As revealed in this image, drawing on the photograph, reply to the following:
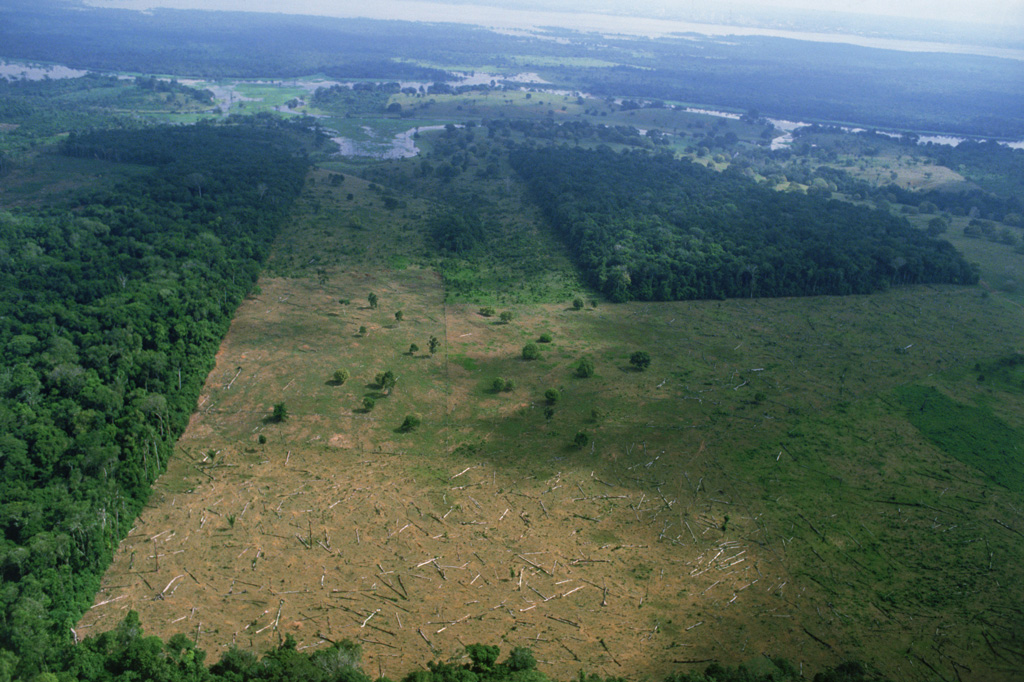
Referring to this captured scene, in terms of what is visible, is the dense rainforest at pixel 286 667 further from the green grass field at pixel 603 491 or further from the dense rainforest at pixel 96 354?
the dense rainforest at pixel 96 354

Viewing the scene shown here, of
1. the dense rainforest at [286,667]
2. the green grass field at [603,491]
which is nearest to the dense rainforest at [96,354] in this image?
the dense rainforest at [286,667]

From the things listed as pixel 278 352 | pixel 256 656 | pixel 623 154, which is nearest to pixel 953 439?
pixel 256 656

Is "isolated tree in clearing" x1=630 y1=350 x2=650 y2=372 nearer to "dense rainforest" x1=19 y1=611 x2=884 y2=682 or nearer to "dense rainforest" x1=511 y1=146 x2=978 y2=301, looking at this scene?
"dense rainforest" x1=511 y1=146 x2=978 y2=301

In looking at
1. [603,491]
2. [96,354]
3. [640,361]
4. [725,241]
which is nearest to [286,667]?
[603,491]

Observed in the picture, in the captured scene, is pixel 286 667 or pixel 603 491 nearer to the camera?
pixel 286 667

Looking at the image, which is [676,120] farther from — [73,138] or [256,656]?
[256,656]

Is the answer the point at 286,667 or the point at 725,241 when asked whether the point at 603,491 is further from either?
the point at 725,241
